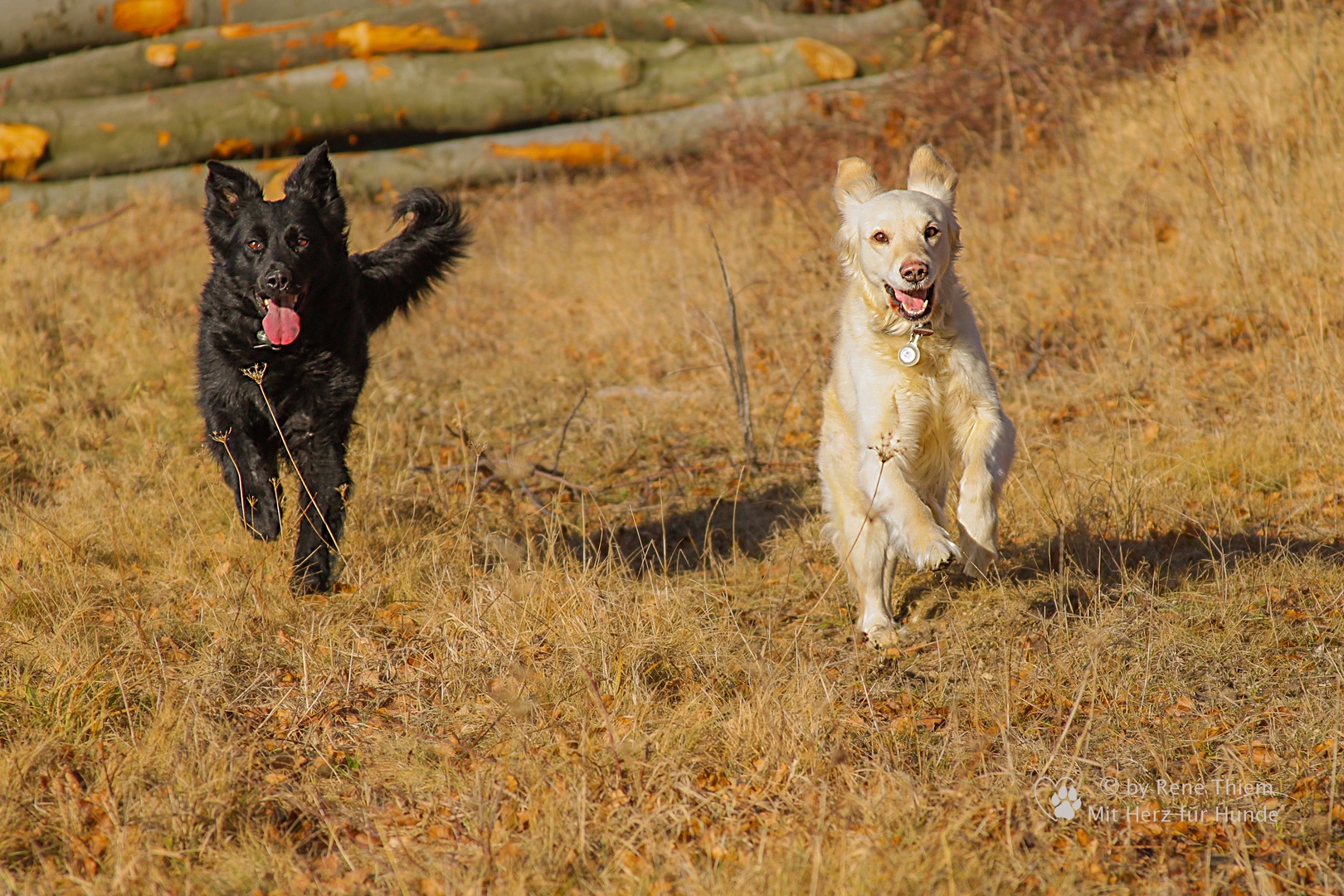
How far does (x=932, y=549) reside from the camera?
3.20 m

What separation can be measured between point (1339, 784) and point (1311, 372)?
342cm

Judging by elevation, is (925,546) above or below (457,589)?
above

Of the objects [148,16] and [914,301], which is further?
[148,16]

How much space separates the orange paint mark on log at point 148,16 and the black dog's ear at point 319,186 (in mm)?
8233

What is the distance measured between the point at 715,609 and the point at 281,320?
209 centimetres

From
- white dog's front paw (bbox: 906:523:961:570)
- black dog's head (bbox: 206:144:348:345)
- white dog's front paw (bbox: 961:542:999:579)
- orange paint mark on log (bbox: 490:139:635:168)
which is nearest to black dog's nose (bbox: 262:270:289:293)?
black dog's head (bbox: 206:144:348:345)

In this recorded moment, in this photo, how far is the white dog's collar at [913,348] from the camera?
3508 millimetres

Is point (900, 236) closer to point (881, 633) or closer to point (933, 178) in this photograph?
point (933, 178)

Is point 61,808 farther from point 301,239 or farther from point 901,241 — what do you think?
point 901,241

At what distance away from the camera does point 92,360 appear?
256 inches

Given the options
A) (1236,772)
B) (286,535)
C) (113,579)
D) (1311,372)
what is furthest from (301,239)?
(1311,372)

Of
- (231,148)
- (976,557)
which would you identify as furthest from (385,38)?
(976,557)

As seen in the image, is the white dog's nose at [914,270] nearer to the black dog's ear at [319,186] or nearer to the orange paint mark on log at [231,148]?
the black dog's ear at [319,186]

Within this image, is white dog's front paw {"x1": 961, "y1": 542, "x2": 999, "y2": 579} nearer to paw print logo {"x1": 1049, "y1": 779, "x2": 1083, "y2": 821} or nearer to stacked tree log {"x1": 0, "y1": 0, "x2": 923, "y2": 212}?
paw print logo {"x1": 1049, "y1": 779, "x2": 1083, "y2": 821}
